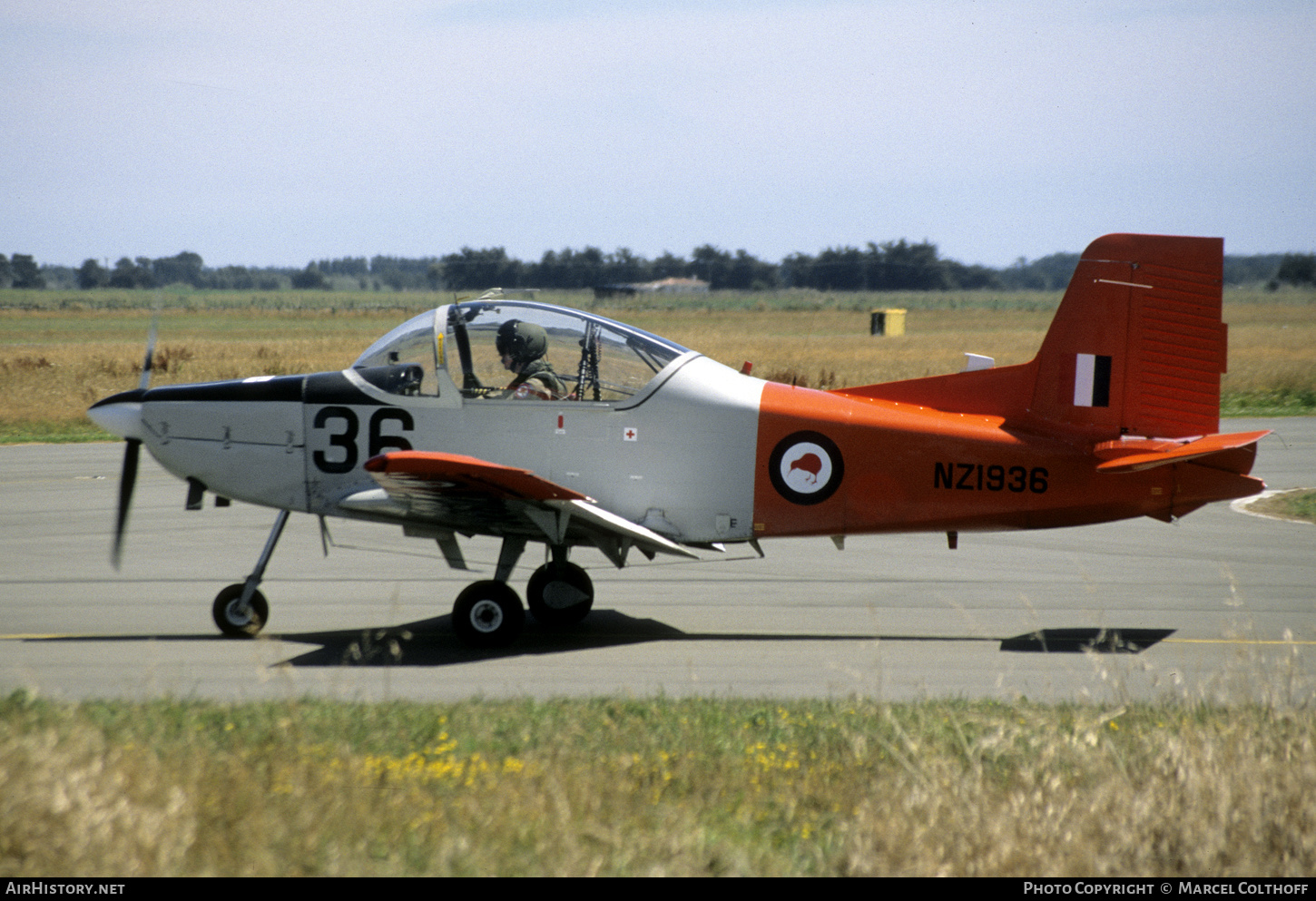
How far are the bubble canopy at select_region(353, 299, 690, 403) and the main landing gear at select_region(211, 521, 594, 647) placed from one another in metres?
1.27

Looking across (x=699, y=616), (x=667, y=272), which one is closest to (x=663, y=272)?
(x=667, y=272)

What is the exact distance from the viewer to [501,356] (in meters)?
8.70

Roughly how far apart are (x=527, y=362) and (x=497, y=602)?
6.00 feet

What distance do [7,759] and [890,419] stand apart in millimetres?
6084

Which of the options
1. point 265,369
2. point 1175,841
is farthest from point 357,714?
point 265,369

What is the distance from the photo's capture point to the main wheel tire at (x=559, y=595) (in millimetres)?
9180

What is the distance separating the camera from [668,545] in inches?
332

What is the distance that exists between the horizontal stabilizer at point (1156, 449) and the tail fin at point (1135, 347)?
9cm

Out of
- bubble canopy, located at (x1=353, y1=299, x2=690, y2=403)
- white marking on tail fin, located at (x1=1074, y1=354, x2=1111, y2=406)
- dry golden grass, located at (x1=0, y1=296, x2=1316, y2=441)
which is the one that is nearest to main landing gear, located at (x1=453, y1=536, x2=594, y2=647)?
bubble canopy, located at (x1=353, y1=299, x2=690, y2=403)

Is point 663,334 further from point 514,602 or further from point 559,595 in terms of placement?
point 514,602

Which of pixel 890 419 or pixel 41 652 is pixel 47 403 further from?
pixel 890 419

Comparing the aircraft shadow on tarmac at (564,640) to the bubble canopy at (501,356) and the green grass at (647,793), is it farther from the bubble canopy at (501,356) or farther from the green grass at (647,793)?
the green grass at (647,793)

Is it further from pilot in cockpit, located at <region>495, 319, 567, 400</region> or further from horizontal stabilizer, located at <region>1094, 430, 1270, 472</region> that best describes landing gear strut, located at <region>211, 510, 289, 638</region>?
horizontal stabilizer, located at <region>1094, 430, 1270, 472</region>

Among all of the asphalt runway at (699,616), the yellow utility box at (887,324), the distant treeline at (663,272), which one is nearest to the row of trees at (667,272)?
the distant treeline at (663,272)
